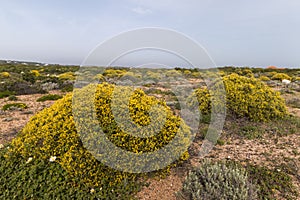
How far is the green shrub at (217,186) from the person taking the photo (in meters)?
2.88

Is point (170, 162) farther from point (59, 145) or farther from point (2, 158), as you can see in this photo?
point (2, 158)

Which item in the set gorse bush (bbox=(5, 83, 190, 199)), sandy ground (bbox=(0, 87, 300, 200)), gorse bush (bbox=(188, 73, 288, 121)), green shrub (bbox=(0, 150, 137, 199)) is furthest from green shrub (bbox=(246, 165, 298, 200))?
gorse bush (bbox=(188, 73, 288, 121))

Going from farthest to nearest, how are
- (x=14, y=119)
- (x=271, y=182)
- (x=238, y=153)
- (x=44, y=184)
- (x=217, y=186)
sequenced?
(x=14, y=119)
(x=238, y=153)
(x=271, y=182)
(x=44, y=184)
(x=217, y=186)

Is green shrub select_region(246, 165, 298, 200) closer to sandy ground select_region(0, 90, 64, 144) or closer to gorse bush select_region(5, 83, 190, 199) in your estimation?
gorse bush select_region(5, 83, 190, 199)

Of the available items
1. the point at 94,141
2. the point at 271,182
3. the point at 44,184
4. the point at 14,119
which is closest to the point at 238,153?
the point at 271,182

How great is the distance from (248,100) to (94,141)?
15.3 feet

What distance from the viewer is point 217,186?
298 centimetres

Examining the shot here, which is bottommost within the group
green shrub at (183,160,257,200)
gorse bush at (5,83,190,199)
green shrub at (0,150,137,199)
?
green shrub at (0,150,137,199)

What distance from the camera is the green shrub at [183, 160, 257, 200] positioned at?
2.88 meters

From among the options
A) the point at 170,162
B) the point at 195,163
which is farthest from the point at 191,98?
the point at 170,162

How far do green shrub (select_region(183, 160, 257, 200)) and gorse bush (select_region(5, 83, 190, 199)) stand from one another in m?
0.66

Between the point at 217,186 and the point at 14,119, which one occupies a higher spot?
the point at 217,186

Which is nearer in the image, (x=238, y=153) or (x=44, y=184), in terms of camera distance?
(x=44, y=184)

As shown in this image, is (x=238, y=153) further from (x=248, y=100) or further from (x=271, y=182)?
(x=248, y=100)
